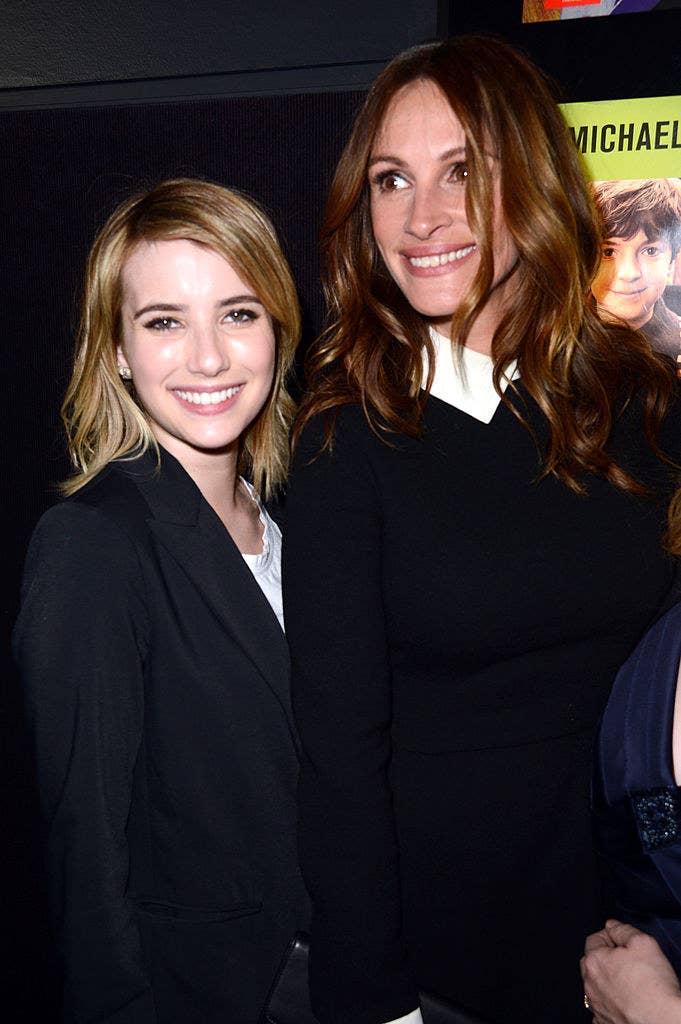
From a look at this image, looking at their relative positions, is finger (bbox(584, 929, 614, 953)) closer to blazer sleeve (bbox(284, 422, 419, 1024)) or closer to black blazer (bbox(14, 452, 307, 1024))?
blazer sleeve (bbox(284, 422, 419, 1024))

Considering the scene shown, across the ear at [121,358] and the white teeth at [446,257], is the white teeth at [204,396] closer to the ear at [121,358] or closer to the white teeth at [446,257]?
the ear at [121,358]

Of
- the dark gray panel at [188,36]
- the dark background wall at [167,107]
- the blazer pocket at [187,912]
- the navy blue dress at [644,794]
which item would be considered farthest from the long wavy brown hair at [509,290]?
the blazer pocket at [187,912]

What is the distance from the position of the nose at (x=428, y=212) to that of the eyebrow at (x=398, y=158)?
0.04 m

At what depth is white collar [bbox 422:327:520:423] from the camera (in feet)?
4.10

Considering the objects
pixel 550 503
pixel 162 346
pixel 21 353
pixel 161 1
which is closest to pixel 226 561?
pixel 162 346

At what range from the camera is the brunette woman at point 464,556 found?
45.0 inches

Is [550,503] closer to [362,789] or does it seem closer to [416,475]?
[416,475]

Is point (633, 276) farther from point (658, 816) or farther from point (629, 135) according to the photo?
point (658, 816)

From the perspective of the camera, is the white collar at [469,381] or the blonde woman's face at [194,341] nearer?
the white collar at [469,381]

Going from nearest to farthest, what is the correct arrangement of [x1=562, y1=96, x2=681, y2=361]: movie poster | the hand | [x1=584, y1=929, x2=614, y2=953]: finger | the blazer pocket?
the hand, [x1=584, y1=929, x2=614, y2=953]: finger, the blazer pocket, [x1=562, y1=96, x2=681, y2=361]: movie poster

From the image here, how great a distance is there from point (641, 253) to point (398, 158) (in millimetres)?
638

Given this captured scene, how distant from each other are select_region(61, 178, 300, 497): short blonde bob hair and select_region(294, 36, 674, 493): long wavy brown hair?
0.51ft

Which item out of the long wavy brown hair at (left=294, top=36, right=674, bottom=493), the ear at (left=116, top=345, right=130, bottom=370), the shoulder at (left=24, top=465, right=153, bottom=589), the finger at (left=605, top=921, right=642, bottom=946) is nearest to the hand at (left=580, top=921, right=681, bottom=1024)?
the finger at (left=605, top=921, right=642, bottom=946)

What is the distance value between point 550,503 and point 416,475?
0.19 m
